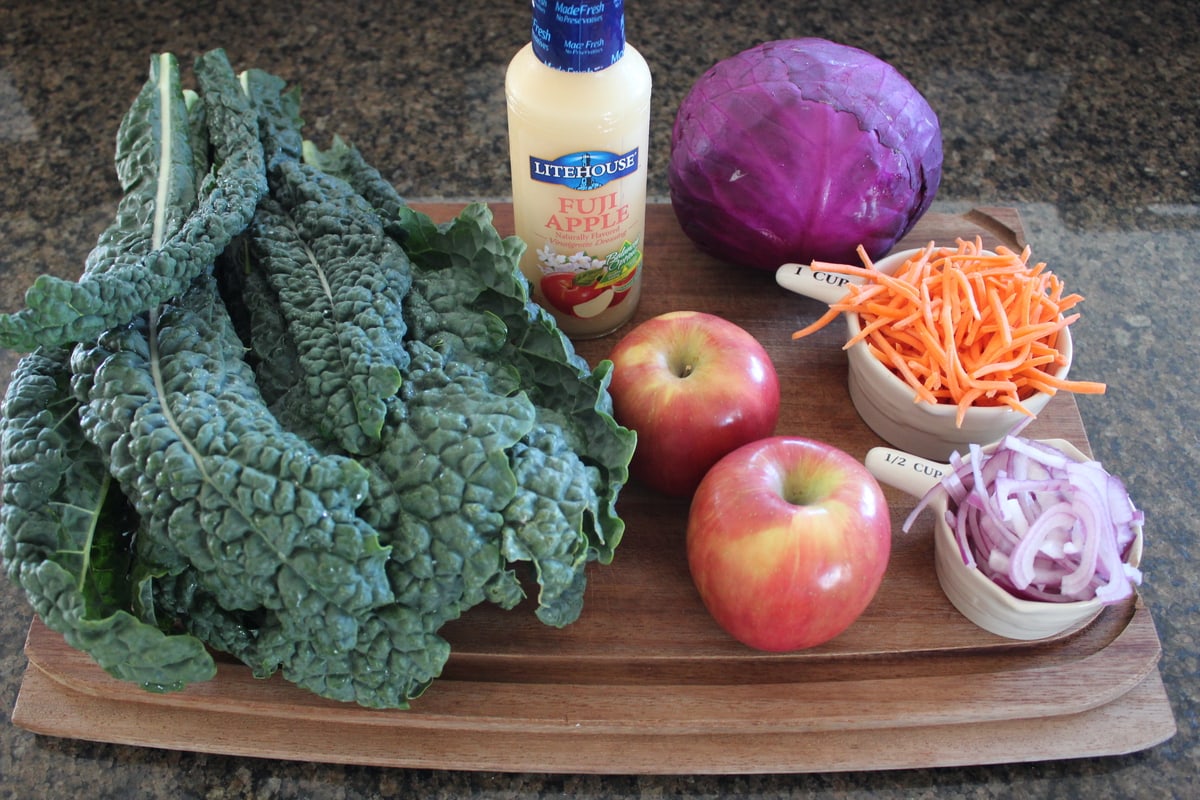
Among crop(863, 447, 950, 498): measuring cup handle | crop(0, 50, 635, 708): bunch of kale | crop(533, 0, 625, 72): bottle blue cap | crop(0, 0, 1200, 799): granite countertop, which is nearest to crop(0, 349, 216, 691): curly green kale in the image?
crop(0, 50, 635, 708): bunch of kale

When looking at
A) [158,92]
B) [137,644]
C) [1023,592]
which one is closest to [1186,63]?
[1023,592]

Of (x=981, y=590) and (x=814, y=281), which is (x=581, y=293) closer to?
(x=814, y=281)

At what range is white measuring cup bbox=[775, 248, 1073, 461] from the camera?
3.44 feet

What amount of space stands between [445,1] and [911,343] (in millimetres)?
1257

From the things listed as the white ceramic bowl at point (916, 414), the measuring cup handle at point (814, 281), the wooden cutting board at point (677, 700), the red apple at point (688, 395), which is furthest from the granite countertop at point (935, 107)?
the red apple at point (688, 395)

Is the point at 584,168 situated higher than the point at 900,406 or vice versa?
the point at 584,168

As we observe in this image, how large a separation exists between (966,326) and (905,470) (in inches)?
7.3

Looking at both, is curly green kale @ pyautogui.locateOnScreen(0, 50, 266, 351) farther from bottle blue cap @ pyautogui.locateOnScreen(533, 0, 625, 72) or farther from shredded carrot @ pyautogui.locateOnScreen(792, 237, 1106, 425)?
shredded carrot @ pyautogui.locateOnScreen(792, 237, 1106, 425)

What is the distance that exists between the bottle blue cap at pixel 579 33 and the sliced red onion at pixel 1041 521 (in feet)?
1.87

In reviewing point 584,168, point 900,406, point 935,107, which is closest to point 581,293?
point 584,168

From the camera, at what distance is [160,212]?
3.42ft

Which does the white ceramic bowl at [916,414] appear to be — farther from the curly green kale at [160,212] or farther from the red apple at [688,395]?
the curly green kale at [160,212]

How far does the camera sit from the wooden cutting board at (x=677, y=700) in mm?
905

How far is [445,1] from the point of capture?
6.08 ft
